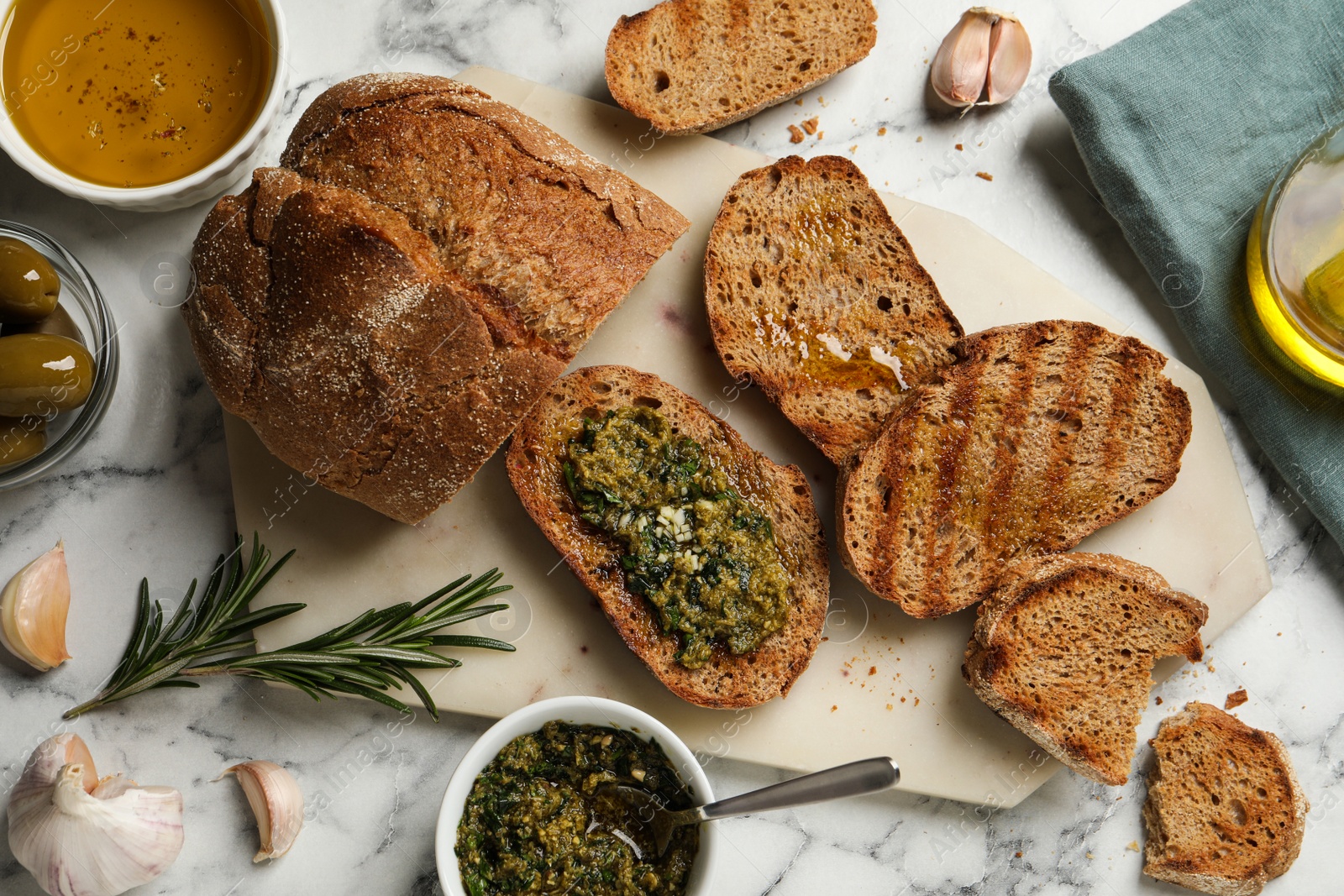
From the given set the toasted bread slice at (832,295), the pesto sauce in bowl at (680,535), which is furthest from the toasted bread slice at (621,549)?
the toasted bread slice at (832,295)

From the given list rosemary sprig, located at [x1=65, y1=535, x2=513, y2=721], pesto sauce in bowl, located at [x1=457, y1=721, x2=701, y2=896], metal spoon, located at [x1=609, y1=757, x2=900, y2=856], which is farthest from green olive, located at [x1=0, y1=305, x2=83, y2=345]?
metal spoon, located at [x1=609, y1=757, x2=900, y2=856]

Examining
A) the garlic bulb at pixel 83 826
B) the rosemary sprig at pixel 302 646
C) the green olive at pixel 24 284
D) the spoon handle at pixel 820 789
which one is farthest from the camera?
the rosemary sprig at pixel 302 646

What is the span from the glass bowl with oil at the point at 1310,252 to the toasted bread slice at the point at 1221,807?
129cm

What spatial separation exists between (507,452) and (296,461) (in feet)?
2.08

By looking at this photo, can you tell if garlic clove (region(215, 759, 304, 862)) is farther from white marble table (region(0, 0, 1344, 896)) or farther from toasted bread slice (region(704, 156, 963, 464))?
toasted bread slice (region(704, 156, 963, 464))

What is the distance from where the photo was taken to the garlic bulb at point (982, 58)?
330 cm

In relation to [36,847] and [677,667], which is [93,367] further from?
[677,667]

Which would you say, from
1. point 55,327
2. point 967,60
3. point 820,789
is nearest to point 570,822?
point 820,789

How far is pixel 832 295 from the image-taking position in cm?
323

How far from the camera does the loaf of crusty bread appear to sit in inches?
100

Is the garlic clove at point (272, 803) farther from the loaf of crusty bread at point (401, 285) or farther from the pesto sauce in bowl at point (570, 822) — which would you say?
the loaf of crusty bread at point (401, 285)

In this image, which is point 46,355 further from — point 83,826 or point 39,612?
point 83,826

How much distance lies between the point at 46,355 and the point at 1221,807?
4011 mm

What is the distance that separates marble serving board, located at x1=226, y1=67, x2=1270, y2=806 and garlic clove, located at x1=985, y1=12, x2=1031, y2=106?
19.5 inches
